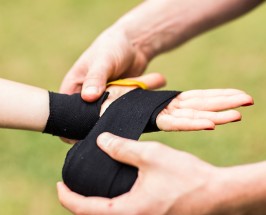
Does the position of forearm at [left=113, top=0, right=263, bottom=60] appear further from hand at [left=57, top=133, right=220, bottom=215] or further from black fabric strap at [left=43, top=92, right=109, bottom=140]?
hand at [left=57, top=133, right=220, bottom=215]

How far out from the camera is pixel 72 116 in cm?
204

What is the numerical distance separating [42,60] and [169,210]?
2.64 m

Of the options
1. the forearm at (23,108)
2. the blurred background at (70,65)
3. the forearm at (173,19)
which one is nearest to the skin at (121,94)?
the forearm at (23,108)

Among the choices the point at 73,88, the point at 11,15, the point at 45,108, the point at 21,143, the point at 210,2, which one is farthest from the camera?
the point at 11,15

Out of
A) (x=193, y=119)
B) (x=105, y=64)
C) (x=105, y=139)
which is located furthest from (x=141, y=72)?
(x=105, y=139)

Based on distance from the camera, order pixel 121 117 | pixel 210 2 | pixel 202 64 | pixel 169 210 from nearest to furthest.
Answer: pixel 169 210
pixel 121 117
pixel 210 2
pixel 202 64

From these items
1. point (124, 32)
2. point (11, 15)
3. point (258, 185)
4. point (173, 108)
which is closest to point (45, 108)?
point (173, 108)

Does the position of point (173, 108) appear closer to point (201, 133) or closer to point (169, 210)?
point (169, 210)

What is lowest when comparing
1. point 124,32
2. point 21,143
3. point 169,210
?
point 21,143

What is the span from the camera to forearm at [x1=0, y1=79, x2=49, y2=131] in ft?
6.81

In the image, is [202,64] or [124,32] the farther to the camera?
[202,64]

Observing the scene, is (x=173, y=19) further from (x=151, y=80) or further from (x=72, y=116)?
(x=72, y=116)

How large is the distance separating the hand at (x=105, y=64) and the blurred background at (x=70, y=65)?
86cm

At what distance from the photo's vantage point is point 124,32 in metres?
2.49
